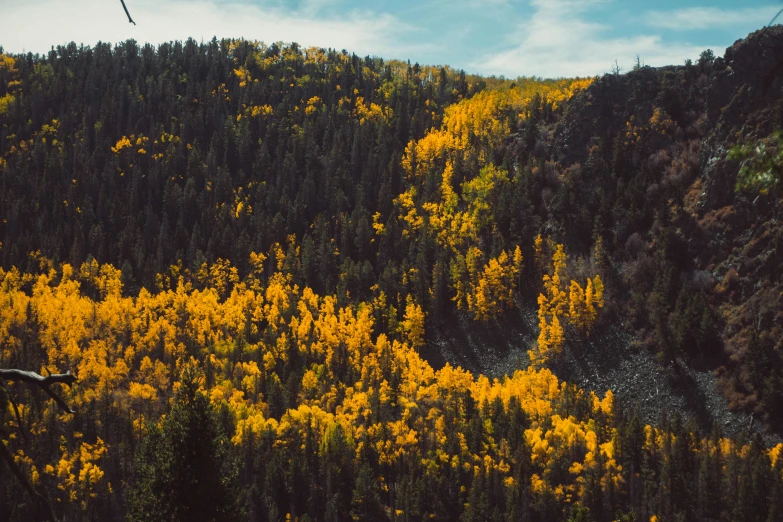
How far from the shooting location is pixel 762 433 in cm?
13500

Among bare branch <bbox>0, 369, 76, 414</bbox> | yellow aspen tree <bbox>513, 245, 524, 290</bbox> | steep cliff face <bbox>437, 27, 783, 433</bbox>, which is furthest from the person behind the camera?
yellow aspen tree <bbox>513, 245, 524, 290</bbox>

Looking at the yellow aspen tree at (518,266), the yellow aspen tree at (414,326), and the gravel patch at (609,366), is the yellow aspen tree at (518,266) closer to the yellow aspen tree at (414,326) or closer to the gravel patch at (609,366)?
the gravel patch at (609,366)

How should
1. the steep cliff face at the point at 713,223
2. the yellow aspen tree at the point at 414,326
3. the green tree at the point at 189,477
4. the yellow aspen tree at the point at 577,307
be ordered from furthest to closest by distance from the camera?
the yellow aspen tree at the point at 414,326 < the yellow aspen tree at the point at 577,307 < the steep cliff face at the point at 713,223 < the green tree at the point at 189,477

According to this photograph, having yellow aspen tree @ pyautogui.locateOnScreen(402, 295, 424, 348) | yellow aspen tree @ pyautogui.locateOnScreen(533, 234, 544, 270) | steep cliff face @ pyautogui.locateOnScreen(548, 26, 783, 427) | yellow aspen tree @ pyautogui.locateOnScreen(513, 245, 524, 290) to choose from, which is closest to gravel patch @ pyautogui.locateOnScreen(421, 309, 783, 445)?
yellow aspen tree @ pyautogui.locateOnScreen(402, 295, 424, 348)

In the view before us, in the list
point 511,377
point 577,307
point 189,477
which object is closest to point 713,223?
point 577,307

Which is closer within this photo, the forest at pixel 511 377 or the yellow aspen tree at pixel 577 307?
the forest at pixel 511 377

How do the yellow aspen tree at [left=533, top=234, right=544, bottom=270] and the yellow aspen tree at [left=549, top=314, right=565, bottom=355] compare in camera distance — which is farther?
the yellow aspen tree at [left=533, top=234, right=544, bottom=270]

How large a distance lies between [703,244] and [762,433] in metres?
49.9

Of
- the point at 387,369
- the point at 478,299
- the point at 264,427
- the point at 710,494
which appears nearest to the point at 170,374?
the point at 264,427

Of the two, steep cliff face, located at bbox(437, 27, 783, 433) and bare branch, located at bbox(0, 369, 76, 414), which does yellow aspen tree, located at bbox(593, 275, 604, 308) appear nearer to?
steep cliff face, located at bbox(437, 27, 783, 433)

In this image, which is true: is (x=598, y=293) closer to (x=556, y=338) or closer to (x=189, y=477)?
(x=556, y=338)

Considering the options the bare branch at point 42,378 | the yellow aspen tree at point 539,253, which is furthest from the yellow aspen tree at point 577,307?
the bare branch at point 42,378

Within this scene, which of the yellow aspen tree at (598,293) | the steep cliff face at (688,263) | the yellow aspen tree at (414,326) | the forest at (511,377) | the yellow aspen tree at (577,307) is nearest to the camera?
the forest at (511,377)

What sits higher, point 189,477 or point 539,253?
point 539,253
